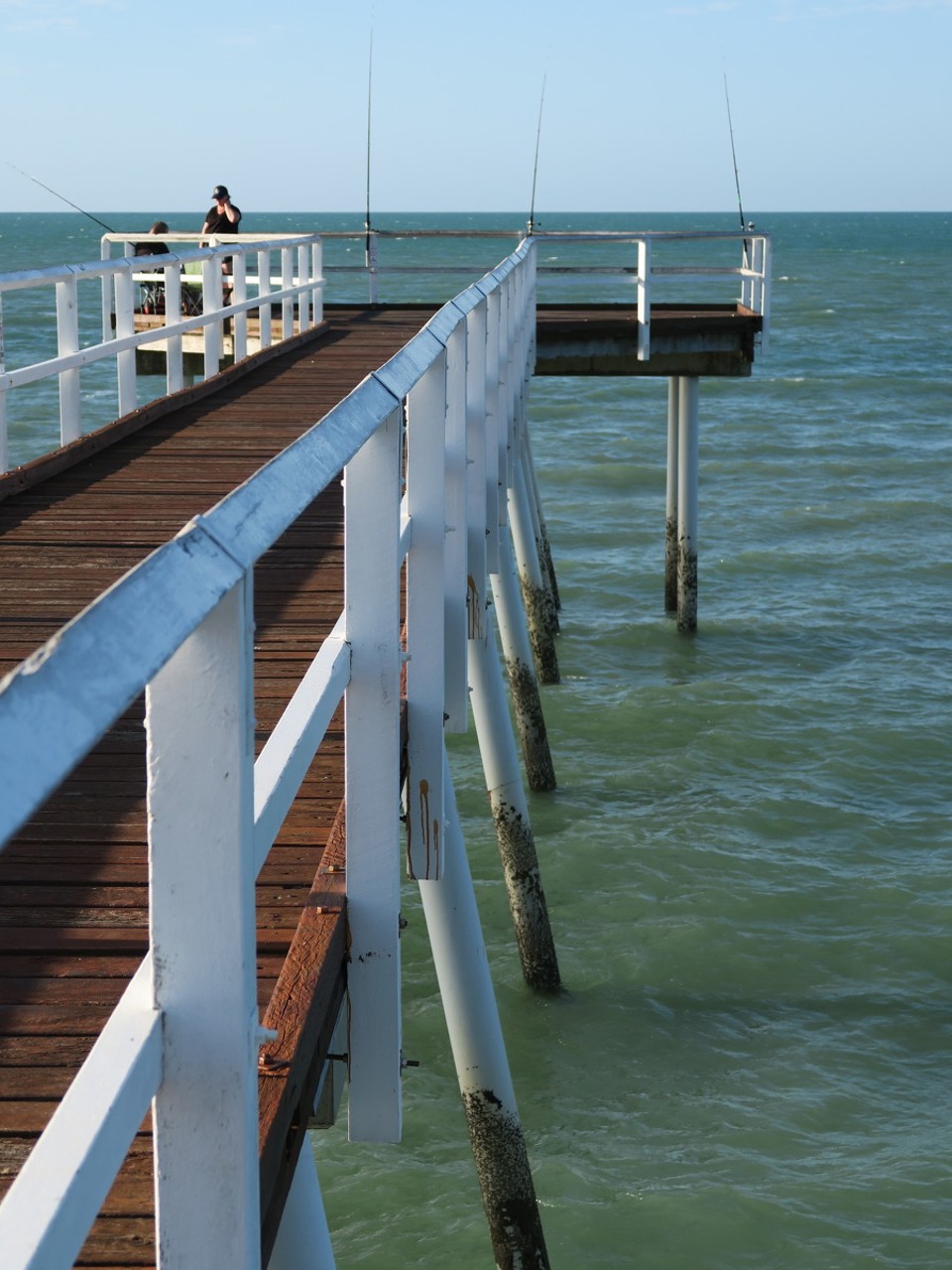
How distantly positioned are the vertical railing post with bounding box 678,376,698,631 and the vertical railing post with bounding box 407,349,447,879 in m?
12.0

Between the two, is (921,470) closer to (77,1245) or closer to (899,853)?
(899,853)

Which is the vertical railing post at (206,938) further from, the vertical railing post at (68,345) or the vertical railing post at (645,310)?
the vertical railing post at (645,310)

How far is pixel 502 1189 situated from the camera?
567cm

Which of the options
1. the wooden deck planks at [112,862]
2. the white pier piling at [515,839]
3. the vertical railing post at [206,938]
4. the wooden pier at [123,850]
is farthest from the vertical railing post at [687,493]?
the vertical railing post at [206,938]

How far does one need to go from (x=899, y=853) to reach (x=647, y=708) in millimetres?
3701

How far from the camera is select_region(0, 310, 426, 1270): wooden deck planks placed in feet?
6.77

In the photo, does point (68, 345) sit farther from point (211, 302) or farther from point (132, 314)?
point (211, 302)

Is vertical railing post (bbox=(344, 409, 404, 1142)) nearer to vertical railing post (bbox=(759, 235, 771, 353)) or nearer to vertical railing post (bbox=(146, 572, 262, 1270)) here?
vertical railing post (bbox=(146, 572, 262, 1270))

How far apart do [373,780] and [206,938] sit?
4.22ft

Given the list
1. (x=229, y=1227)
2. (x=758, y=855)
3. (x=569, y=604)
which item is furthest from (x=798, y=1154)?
(x=569, y=604)

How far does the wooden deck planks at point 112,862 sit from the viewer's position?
6.77 ft

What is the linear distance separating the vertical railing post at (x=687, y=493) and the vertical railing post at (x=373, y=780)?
504 inches

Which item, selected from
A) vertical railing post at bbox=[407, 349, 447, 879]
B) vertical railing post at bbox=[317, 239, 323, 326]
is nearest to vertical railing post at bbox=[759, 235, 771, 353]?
vertical railing post at bbox=[317, 239, 323, 326]

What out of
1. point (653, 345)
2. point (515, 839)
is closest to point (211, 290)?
point (653, 345)
